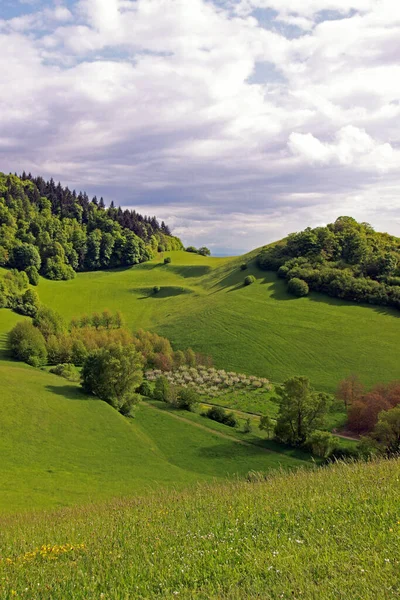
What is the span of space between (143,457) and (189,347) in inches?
2182

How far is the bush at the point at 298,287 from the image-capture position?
125938 mm

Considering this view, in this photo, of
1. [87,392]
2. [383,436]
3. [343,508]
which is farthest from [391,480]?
[87,392]

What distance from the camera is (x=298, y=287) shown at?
126 meters

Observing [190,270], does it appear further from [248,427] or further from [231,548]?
[231,548]

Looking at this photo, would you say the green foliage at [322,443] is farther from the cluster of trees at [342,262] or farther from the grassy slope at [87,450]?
the cluster of trees at [342,262]

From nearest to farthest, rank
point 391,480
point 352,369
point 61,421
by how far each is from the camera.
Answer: point 391,480
point 61,421
point 352,369

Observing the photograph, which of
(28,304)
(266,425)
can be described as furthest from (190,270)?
(266,425)

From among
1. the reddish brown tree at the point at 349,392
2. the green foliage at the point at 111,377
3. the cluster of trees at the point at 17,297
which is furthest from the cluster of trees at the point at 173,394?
the cluster of trees at the point at 17,297

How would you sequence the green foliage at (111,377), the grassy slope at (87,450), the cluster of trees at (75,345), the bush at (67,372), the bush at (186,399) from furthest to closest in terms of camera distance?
the cluster of trees at (75,345), the bush at (67,372), the bush at (186,399), the green foliage at (111,377), the grassy slope at (87,450)

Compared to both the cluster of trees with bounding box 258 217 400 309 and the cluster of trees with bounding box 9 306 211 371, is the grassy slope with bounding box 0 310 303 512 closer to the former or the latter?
the cluster of trees with bounding box 9 306 211 371

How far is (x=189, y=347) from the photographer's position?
344ft

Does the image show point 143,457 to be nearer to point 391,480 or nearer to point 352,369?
point 391,480

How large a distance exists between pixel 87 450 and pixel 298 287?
9226 cm

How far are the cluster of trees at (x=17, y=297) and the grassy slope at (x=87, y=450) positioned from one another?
65.6 meters
